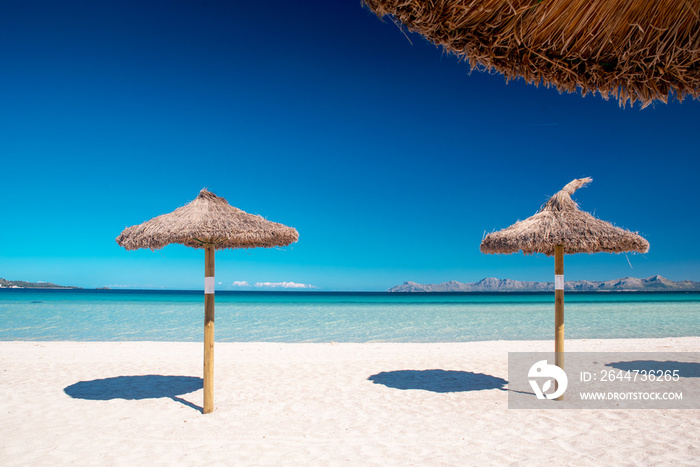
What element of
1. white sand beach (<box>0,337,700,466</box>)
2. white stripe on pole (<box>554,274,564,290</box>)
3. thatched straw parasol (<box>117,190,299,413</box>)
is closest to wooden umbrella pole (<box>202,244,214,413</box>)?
thatched straw parasol (<box>117,190,299,413</box>)

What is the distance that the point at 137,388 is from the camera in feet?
17.9

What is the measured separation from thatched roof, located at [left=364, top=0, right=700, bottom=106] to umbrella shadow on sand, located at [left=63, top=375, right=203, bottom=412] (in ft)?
14.3

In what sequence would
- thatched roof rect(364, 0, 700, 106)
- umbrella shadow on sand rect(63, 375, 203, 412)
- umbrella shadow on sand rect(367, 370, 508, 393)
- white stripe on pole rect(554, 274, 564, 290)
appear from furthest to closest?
umbrella shadow on sand rect(367, 370, 508, 393) → umbrella shadow on sand rect(63, 375, 203, 412) → white stripe on pole rect(554, 274, 564, 290) → thatched roof rect(364, 0, 700, 106)

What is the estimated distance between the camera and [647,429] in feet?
12.4

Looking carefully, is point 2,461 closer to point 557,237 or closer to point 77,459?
point 77,459

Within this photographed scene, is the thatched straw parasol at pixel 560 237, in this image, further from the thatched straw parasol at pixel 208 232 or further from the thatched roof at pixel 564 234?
the thatched straw parasol at pixel 208 232

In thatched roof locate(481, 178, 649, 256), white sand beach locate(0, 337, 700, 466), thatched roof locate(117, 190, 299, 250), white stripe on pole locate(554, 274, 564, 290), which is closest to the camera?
white sand beach locate(0, 337, 700, 466)

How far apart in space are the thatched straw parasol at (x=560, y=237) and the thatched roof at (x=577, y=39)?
6.66 feet

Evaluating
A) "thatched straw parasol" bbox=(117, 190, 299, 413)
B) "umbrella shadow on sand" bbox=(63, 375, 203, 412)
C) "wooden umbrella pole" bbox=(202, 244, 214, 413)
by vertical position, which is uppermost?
"thatched straw parasol" bbox=(117, 190, 299, 413)

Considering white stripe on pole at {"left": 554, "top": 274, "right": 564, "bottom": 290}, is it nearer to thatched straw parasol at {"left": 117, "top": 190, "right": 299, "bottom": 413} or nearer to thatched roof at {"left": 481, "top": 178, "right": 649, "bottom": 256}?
thatched roof at {"left": 481, "top": 178, "right": 649, "bottom": 256}

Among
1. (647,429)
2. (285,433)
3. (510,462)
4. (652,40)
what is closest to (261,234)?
(285,433)

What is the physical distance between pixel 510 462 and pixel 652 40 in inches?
115

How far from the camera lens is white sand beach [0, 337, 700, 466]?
3.26 meters

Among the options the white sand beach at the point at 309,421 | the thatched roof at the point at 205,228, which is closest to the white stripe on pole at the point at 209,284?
the thatched roof at the point at 205,228
